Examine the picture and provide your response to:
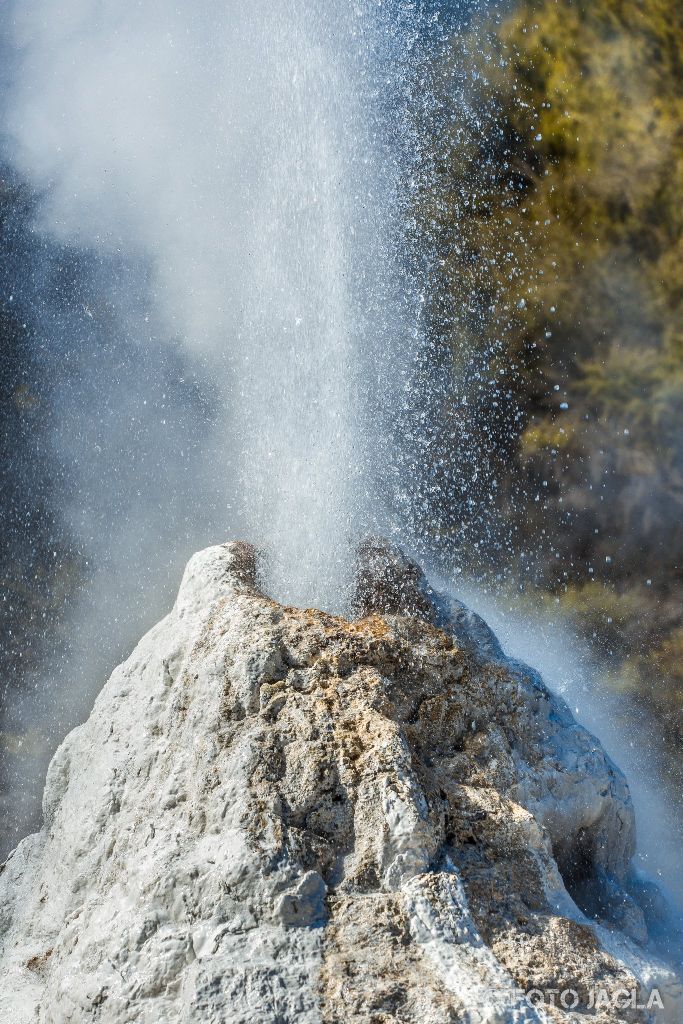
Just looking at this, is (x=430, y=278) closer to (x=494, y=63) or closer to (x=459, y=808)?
(x=494, y=63)

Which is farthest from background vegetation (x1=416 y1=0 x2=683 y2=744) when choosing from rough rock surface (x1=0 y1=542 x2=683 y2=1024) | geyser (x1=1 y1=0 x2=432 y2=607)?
rough rock surface (x1=0 y1=542 x2=683 y2=1024)

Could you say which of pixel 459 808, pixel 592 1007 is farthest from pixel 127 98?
pixel 592 1007

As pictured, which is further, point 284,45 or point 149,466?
point 149,466

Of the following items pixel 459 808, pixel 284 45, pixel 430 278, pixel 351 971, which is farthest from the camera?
pixel 430 278

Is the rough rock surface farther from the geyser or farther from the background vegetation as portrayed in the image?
the background vegetation

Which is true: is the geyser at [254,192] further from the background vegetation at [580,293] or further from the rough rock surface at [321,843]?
the rough rock surface at [321,843]

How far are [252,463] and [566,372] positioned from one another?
291 cm

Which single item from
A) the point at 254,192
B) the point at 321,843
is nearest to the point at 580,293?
the point at 254,192

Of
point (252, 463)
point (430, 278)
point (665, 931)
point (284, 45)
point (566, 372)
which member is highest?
point (284, 45)

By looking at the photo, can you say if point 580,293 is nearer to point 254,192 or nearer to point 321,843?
point 254,192

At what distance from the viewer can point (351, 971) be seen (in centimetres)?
227

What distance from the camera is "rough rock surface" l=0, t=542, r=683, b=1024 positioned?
7.58ft

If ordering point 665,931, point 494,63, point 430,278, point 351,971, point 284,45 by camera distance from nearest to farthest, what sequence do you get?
point 351,971 < point 665,931 < point 284,45 < point 494,63 < point 430,278

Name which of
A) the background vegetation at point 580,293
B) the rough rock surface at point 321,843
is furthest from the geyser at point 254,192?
the rough rock surface at point 321,843
